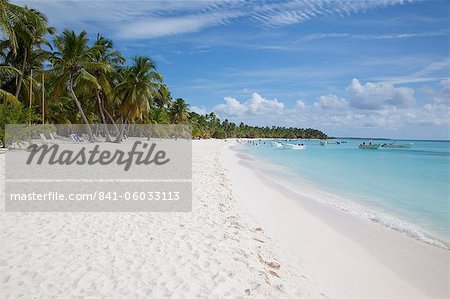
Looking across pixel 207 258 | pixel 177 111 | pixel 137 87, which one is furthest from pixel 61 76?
pixel 177 111

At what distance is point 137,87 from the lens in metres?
24.6

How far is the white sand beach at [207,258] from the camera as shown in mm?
3703

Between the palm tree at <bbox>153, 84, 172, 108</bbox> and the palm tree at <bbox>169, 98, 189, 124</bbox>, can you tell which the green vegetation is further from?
the palm tree at <bbox>169, 98, 189, 124</bbox>

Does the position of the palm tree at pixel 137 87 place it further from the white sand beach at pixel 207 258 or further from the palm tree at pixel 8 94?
the white sand beach at pixel 207 258

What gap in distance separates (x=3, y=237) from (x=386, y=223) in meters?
8.15

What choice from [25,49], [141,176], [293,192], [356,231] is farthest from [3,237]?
[25,49]

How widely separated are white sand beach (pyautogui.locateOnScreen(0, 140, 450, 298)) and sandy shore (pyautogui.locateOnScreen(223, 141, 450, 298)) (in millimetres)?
21

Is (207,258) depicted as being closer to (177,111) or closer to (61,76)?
(61,76)

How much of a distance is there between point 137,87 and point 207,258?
22.1 metres

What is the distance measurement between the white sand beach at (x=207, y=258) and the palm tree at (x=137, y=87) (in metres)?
18.4

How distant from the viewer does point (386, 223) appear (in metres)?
8.04

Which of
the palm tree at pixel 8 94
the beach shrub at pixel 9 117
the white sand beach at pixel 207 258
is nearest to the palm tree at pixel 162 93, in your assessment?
the palm tree at pixel 8 94

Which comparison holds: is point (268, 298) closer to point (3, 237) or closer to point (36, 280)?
point (36, 280)

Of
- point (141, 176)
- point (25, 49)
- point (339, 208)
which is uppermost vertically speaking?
point (25, 49)
